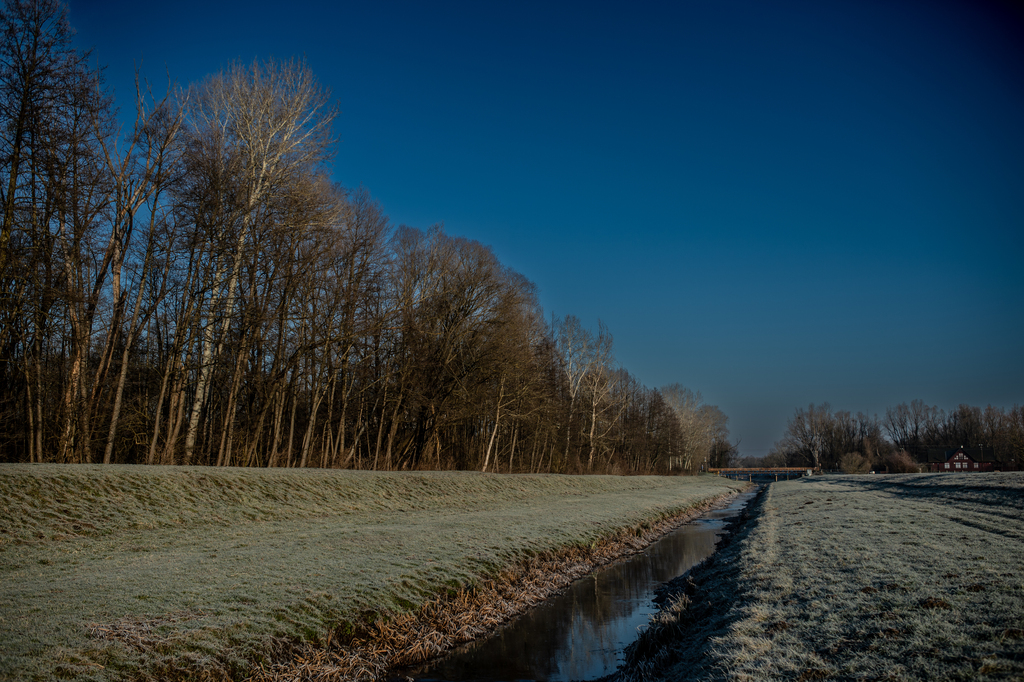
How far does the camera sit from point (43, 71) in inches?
534

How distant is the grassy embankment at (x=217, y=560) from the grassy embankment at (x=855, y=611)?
377 centimetres

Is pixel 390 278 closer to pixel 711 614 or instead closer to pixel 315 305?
pixel 315 305

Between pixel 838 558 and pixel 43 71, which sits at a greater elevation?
pixel 43 71

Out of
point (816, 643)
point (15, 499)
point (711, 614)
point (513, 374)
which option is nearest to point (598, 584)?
point (711, 614)

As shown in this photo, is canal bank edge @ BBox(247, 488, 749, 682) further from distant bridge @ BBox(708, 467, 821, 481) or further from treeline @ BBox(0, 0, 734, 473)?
distant bridge @ BBox(708, 467, 821, 481)

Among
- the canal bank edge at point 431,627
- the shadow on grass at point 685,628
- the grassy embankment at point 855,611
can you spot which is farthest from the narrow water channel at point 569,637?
the grassy embankment at point 855,611

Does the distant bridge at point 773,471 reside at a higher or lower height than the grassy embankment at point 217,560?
lower

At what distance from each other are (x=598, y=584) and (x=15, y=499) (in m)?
11.5

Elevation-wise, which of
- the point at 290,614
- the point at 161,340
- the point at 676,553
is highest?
the point at 161,340

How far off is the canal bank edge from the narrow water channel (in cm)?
21

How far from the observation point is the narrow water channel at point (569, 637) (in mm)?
6816

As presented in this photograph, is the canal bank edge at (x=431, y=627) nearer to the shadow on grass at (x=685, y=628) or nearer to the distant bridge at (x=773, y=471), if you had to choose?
the shadow on grass at (x=685, y=628)

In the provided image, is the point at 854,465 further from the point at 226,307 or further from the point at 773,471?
the point at 226,307

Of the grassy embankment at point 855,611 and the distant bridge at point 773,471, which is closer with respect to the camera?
the grassy embankment at point 855,611
